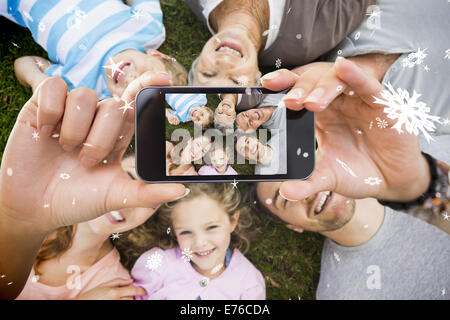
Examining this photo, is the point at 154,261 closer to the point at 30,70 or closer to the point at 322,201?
the point at 322,201

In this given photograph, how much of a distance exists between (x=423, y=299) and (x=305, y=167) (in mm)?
460

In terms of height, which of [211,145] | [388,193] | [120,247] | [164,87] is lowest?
[120,247]

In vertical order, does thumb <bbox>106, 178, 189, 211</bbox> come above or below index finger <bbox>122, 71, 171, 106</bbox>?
below

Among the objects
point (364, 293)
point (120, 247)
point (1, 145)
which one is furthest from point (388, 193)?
point (1, 145)

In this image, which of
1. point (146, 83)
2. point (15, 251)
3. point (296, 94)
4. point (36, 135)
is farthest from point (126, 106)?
point (15, 251)

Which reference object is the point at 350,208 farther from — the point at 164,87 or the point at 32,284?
the point at 32,284

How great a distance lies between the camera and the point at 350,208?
2.30 feet

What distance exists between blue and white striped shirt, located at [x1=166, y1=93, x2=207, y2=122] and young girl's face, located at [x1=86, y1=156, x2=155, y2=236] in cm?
24

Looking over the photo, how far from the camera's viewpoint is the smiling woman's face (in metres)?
0.65

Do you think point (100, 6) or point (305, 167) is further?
point (100, 6)

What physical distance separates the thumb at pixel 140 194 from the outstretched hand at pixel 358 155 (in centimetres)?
18

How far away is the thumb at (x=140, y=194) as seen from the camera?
518 mm

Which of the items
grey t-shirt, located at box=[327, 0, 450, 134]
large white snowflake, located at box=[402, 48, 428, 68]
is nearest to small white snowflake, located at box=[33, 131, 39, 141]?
grey t-shirt, located at box=[327, 0, 450, 134]

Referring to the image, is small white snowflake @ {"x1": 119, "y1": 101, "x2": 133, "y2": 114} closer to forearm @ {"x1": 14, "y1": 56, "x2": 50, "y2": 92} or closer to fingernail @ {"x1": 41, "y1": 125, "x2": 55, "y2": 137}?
fingernail @ {"x1": 41, "y1": 125, "x2": 55, "y2": 137}
